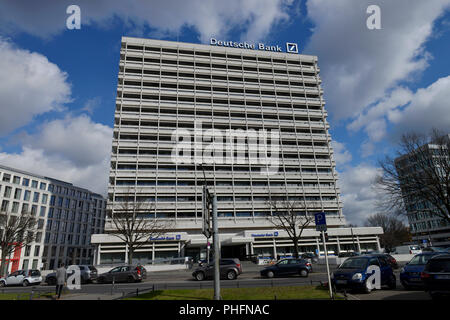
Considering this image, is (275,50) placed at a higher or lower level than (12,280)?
higher

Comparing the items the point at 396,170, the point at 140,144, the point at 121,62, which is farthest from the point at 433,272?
the point at 121,62

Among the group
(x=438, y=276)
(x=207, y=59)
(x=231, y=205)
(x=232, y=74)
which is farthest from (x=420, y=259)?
(x=207, y=59)

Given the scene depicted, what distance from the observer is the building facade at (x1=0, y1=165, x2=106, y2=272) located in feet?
208

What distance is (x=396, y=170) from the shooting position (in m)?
25.9

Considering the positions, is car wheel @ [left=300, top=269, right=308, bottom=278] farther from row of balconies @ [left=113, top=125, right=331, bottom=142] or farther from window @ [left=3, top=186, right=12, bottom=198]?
window @ [left=3, top=186, right=12, bottom=198]

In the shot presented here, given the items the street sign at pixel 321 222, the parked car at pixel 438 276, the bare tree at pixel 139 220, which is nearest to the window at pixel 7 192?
the bare tree at pixel 139 220

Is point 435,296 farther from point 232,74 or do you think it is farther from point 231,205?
point 232,74

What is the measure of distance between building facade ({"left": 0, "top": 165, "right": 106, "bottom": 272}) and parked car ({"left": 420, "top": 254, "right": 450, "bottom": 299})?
6303cm

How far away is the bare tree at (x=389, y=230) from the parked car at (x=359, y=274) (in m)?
68.7

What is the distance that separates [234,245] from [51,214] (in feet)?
186

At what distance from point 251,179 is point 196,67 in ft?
98.9

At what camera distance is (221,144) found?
57500mm

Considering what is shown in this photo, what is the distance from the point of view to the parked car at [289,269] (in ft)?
66.1

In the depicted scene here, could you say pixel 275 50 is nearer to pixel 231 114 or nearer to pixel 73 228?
pixel 231 114
